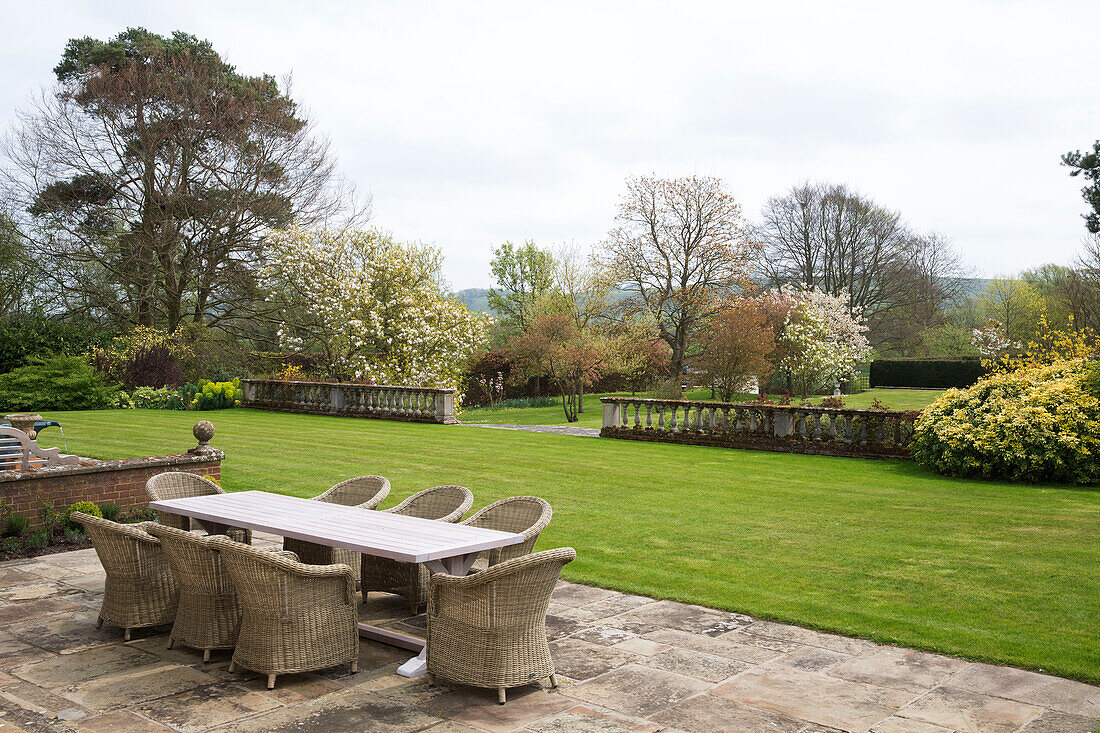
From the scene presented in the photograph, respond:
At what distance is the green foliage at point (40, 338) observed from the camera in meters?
23.5

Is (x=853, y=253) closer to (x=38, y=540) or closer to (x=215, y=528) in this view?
(x=38, y=540)

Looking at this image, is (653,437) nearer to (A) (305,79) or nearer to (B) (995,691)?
(B) (995,691)

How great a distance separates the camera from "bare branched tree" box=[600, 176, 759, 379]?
31500 mm

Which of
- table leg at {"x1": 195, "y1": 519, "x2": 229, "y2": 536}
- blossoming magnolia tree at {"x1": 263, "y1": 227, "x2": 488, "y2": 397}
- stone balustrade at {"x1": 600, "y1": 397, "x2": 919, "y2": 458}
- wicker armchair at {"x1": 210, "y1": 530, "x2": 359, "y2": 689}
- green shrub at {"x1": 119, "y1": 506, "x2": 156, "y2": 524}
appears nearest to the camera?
wicker armchair at {"x1": 210, "y1": 530, "x2": 359, "y2": 689}

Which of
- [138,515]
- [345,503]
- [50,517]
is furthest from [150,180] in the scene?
[345,503]

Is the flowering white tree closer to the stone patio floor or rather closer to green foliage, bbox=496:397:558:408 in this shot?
green foliage, bbox=496:397:558:408

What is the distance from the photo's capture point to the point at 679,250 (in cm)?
3222

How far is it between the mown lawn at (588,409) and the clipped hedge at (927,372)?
6.65 ft

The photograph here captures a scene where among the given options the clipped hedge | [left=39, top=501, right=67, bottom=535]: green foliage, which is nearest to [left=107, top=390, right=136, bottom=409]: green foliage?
[left=39, top=501, right=67, bottom=535]: green foliage

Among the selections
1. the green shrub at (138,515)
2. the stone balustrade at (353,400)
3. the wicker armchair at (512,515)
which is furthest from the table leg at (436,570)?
the stone balustrade at (353,400)

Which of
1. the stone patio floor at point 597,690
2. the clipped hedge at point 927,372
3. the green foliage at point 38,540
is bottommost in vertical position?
the stone patio floor at point 597,690

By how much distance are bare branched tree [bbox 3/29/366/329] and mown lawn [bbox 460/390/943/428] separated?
9045 millimetres

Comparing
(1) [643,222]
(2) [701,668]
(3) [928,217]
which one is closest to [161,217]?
(1) [643,222]

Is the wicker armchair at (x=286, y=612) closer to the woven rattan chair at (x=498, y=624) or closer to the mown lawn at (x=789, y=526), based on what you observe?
the woven rattan chair at (x=498, y=624)
